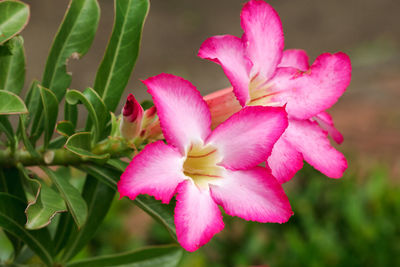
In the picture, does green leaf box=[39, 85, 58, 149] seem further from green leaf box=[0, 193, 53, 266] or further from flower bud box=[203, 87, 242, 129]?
flower bud box=[203, 87, 242, 129]

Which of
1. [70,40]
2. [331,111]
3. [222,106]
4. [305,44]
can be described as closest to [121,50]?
[70,40]

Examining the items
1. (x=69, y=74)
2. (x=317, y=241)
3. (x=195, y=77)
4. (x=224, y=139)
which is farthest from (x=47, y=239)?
(x=195, y=77)

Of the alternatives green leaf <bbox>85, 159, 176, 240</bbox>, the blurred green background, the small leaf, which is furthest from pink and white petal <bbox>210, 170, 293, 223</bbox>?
the blurred green background

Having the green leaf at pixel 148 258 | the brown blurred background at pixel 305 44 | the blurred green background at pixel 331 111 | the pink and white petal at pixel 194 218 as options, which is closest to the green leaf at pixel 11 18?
the pink and white petal at pixel 194 218

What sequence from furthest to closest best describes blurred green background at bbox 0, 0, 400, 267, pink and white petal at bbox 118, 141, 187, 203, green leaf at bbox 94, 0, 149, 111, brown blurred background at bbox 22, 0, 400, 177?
brown blurred background at bbox 22, 0, 400, 177 → blurred green background at bbox 0, 0, 400, 267 → green leaf at bbox 94, 0, 149, 111 → pink and white petal at bbox 118, 141, 187, 203

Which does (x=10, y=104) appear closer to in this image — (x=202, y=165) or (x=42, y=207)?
(x=42, y=207)

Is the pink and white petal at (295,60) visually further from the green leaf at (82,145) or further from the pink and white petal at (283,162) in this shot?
the green leaf at (82,145)
